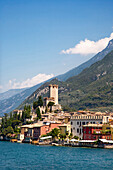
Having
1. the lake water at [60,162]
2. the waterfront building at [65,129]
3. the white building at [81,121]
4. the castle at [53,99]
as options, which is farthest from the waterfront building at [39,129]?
the lake water at [60,162]

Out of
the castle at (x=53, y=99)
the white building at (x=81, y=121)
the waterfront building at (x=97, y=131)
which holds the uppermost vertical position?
the castle at (x=53, y=99)

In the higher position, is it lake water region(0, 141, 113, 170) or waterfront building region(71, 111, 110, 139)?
waterfront building region(71, 111, 110, 139)

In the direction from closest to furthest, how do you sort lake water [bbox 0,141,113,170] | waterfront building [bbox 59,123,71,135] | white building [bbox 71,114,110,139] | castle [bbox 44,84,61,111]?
lake water [bbox 0,141,113,170], white building [bbox 71,114,110,139], waterfront building [bbox 59,123,71,135], castle [bbox 44,84,61,111]

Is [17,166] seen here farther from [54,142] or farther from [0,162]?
[54,142]

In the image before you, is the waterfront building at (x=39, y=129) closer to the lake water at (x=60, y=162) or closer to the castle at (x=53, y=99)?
the castle at (x=53, y=99)

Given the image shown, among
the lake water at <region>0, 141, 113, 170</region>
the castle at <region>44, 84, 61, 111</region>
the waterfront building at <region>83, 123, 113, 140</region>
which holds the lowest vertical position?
the lake water at <region>0, 141, 113, 170</region>

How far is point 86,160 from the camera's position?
262 ft

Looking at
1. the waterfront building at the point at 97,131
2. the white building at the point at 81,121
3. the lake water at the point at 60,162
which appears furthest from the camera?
the white building at the point at 81,121

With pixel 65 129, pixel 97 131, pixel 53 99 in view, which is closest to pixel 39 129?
pixel 65 129

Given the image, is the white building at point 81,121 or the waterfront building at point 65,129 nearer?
the white building at point 81,121

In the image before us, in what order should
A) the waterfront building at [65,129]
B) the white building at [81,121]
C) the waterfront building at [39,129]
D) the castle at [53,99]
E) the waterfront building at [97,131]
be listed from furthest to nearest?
the castle at [53,99]
the waterfront building at [39,129]
the waterfront building at [65,129]
the white building at [81,121]
the waterfront building at [97,131]

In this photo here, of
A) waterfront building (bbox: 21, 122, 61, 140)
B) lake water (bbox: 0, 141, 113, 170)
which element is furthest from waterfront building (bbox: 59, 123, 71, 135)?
lake water (bbox: 0, 141, 113, 170)

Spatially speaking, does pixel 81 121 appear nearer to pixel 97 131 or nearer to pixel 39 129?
pixel 97 131

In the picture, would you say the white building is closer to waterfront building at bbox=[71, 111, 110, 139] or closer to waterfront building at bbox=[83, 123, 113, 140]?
waterfront building at bbox=[71, 111, 110, 139]
